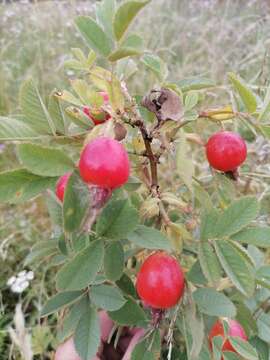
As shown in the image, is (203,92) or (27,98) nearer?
(27,98)

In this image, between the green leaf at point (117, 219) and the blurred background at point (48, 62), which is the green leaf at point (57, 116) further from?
the blurred background at point (48, 62)

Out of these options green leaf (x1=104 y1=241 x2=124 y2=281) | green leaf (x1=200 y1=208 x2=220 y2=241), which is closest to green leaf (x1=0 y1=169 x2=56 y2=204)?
green leaf (x1=104 y1=241 x2=124 y2=281)

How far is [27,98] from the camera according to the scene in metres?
0.80

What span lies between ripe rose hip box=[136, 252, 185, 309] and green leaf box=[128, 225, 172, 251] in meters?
0.05

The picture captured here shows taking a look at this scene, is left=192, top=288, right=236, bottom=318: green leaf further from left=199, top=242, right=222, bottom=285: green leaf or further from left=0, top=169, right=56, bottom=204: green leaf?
left=0, top=169, right=56, bottom=204: green leaf

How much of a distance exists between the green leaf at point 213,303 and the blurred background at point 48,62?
53 centimetres

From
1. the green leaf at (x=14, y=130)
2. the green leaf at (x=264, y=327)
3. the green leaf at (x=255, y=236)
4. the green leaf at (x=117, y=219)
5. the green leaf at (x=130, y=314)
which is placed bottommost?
the green leaf at (x=264, y=327)

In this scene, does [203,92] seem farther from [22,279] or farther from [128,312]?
[22,279]

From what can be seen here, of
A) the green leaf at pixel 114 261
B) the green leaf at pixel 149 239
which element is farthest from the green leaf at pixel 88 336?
the green leaf at pixel 149 239

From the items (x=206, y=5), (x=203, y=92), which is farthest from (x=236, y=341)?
(x=206, y=5)

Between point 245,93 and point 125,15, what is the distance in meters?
0.26

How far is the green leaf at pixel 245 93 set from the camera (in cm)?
82

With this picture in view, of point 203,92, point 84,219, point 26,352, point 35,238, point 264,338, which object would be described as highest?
point 203,92

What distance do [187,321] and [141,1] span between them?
1.79 feet
